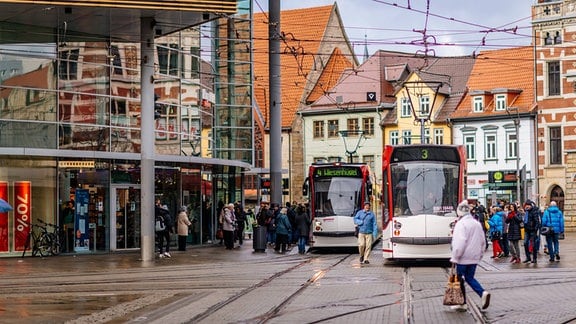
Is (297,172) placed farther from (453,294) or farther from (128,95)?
(453,294)

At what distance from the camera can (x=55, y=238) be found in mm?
36531

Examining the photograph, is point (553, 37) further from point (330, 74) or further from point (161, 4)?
point (161, 4)

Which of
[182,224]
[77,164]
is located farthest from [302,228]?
[77,164]

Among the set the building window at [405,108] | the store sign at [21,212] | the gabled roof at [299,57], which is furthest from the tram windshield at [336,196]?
the gabled roof at [299,57]

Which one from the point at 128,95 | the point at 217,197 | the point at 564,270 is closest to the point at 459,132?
the point at 217,197

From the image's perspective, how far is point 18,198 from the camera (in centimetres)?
3603

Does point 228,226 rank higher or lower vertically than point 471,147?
lower

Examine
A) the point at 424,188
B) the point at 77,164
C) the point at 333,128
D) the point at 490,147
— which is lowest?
the point at 424,188

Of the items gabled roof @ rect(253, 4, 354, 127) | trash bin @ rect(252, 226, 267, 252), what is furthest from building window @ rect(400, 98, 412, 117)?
trash bin @ rect(252, 226, 267, 252)

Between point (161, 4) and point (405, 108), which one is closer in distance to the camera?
point (161, 4)

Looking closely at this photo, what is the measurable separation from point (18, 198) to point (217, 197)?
37.8ft

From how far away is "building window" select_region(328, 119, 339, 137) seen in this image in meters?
88.1

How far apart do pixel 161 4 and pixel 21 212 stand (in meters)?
8.74

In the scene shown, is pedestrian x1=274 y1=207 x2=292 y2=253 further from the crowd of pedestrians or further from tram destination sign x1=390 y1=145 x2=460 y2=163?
tram destination sign x1=390 y1=145 x2=460 y2=163
